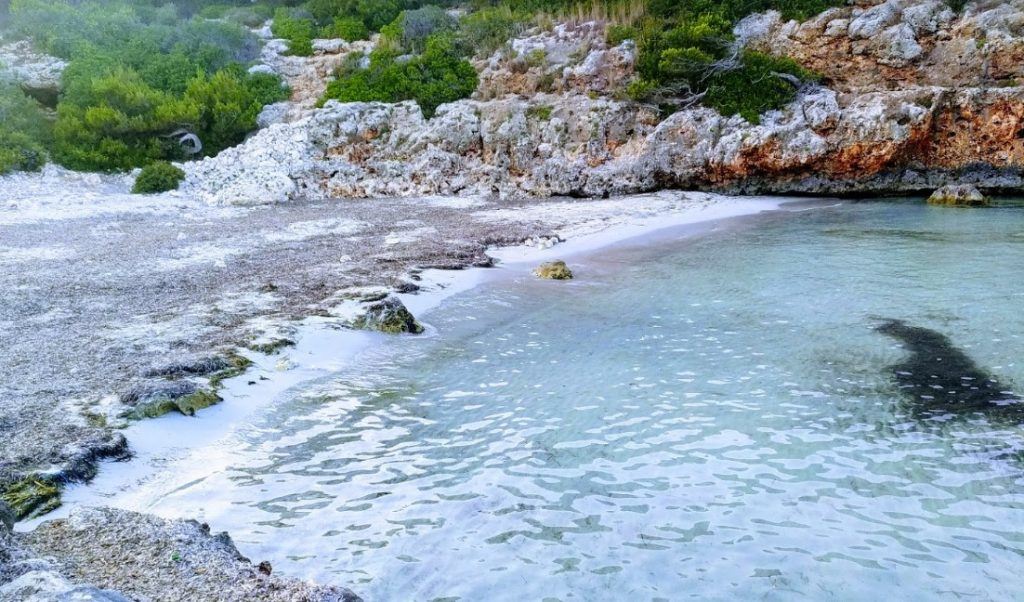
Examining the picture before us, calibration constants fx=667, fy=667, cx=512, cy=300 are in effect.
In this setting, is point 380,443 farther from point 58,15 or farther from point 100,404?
point 58,15

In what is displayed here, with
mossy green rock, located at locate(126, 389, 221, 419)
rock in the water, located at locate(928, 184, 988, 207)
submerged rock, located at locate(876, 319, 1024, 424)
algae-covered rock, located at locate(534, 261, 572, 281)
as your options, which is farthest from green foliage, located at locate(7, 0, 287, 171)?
rock in the water, located at locate(928, 184, 988, 207)

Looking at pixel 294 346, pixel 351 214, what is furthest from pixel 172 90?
pixel 294 346

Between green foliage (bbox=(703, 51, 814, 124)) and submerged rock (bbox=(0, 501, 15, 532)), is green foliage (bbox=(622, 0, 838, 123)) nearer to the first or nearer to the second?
green foliage (bbox=(703, 51, 814, 124))

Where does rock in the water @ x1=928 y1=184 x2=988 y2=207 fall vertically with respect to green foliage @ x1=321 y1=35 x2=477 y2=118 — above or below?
below

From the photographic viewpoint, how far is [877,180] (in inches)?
760

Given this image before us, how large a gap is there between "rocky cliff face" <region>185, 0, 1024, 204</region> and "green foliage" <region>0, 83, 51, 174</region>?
4.19m

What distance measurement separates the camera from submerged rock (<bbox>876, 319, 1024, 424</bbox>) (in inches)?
231

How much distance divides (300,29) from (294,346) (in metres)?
26.9

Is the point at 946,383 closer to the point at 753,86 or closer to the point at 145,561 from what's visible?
the point at 145,561

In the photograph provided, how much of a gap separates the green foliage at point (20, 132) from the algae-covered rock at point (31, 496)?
17.1 metres

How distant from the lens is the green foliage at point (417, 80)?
22.6m

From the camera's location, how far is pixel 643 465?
5.01 metres

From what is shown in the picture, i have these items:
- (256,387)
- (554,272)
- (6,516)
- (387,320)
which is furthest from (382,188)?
(6,516)

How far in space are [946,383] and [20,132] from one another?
2261cm
